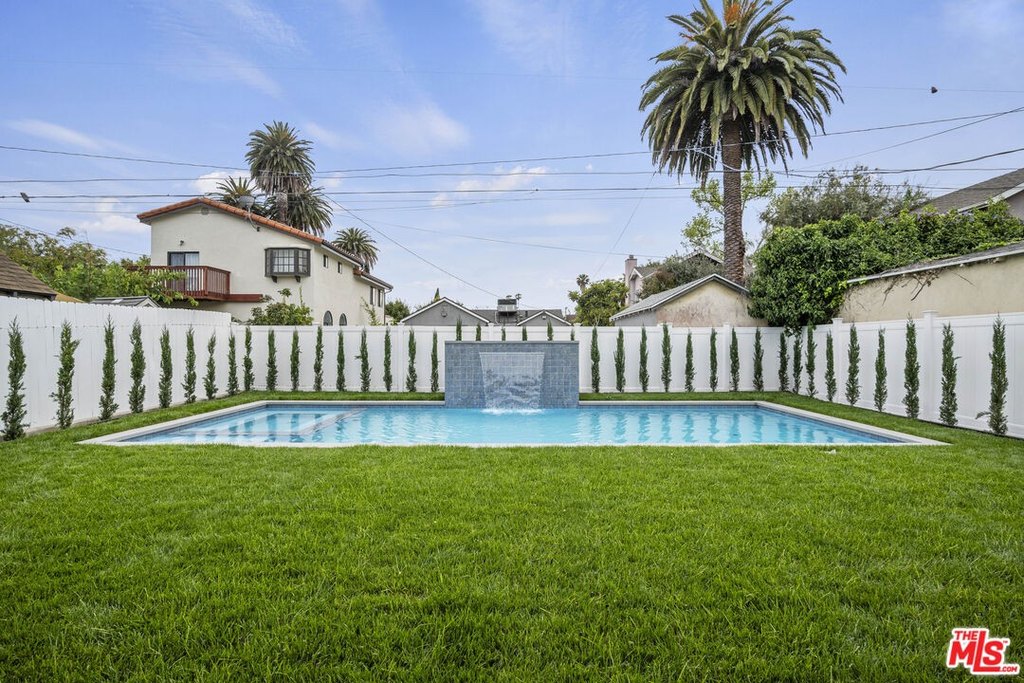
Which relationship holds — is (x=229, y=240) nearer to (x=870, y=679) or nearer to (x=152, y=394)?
(x=152, y=394)

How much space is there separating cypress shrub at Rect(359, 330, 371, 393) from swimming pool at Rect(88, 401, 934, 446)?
6.17 feet

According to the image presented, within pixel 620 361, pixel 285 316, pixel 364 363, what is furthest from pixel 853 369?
pixel 285 316

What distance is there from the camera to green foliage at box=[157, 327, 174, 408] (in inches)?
416

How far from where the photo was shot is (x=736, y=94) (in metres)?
16.4

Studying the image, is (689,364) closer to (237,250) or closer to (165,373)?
(165,373)

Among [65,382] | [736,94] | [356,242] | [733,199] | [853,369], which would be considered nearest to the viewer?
[65,382]

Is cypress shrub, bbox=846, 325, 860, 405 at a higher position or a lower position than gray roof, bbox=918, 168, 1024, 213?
lower

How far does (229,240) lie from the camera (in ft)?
73.0

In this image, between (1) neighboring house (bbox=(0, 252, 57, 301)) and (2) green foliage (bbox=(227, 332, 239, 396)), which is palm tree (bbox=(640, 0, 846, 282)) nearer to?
(2) green foliage (bbox=(227, 332, 239, 396))

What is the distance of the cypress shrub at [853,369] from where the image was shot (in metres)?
10.6

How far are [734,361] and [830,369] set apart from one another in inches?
103

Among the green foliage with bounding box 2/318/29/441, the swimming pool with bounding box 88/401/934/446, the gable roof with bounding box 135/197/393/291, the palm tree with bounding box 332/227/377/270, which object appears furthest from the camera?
the palm tree with bounding box 332/227/377/270

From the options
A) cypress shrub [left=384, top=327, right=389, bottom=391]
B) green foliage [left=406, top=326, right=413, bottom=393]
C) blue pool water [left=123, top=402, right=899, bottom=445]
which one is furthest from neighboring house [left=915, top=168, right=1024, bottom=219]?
cypress shrub [left=384, top=327, right=389, bottom=391]

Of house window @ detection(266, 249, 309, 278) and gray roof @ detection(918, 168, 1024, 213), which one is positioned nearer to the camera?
gray roof @ detection(918, 168, 1024, 213)
